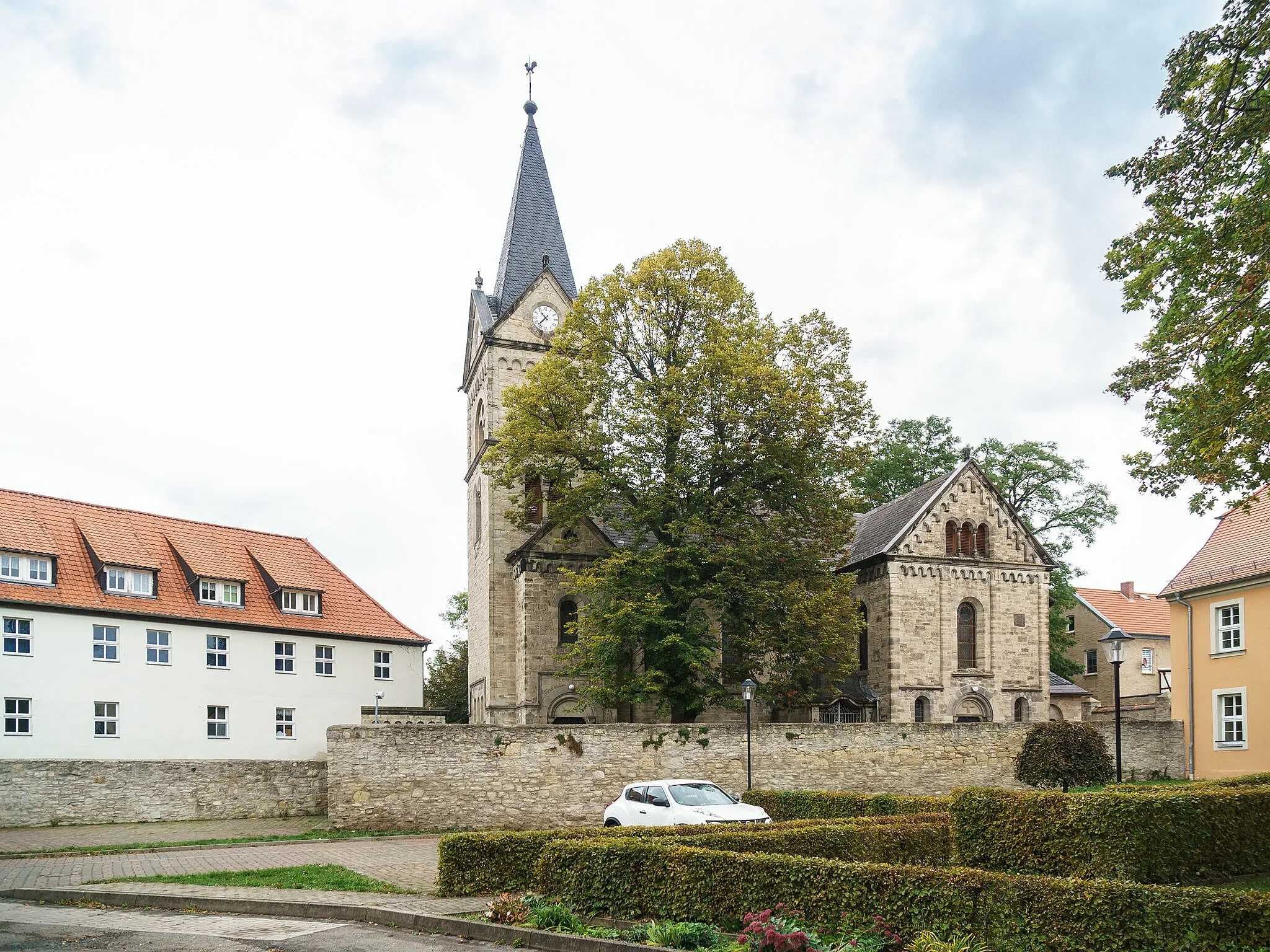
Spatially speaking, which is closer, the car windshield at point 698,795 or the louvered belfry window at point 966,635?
the car windshield at point 698,795

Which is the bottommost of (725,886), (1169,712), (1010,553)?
(1169,712)

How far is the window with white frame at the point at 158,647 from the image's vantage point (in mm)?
31672

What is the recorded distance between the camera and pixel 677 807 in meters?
18.6

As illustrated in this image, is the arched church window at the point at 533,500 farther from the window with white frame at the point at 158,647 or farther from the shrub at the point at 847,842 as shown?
the shrub at the point at 847,842

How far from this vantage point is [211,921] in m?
12.8

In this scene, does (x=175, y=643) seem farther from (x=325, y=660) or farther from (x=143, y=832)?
(x=143, y=832)

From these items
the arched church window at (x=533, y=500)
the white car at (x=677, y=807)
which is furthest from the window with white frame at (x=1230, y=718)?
the arched church window at (x=533, y=500)

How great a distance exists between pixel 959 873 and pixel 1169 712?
34.8 m

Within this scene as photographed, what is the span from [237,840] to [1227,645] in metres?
27.0

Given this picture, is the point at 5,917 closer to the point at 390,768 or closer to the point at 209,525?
the point at 390,768

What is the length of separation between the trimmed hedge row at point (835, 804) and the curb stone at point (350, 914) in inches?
356

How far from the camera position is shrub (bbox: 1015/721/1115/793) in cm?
2616

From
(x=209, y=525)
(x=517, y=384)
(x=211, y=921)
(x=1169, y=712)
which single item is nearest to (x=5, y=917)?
(x=211, y=921)

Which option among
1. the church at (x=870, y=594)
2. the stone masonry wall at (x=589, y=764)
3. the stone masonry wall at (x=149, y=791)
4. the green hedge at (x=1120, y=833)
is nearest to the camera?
the green hedge at (x=1120, y=833)
